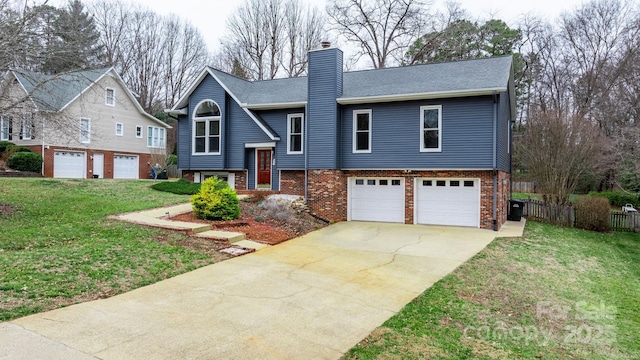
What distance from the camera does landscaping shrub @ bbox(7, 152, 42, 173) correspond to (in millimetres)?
21781

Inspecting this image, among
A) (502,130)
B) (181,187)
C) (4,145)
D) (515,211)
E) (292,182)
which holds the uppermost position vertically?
(502,130)

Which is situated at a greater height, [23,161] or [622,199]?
[23,161]

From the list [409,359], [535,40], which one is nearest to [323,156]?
[409,359]

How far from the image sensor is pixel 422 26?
2962 cm

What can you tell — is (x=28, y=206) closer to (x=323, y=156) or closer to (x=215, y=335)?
(x=323, y=156)

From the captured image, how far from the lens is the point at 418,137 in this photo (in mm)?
14398

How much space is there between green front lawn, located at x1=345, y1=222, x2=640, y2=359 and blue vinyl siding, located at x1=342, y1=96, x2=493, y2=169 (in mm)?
4307

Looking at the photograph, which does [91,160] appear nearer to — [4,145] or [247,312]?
[4,145]

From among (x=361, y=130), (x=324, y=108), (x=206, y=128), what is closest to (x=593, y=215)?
(x=361, y=130)

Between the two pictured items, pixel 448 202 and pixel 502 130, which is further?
pixel 502 130

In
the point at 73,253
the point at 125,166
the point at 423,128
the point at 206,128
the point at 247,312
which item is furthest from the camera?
the point at 125,166

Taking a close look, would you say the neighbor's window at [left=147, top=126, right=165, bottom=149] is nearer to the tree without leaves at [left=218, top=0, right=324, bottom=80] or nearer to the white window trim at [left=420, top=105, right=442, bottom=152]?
the tree without leaves at [left=218, top=0, right=324, bottom=80]

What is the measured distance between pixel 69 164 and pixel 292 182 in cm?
1645

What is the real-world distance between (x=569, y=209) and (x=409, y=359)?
15.8 metres
